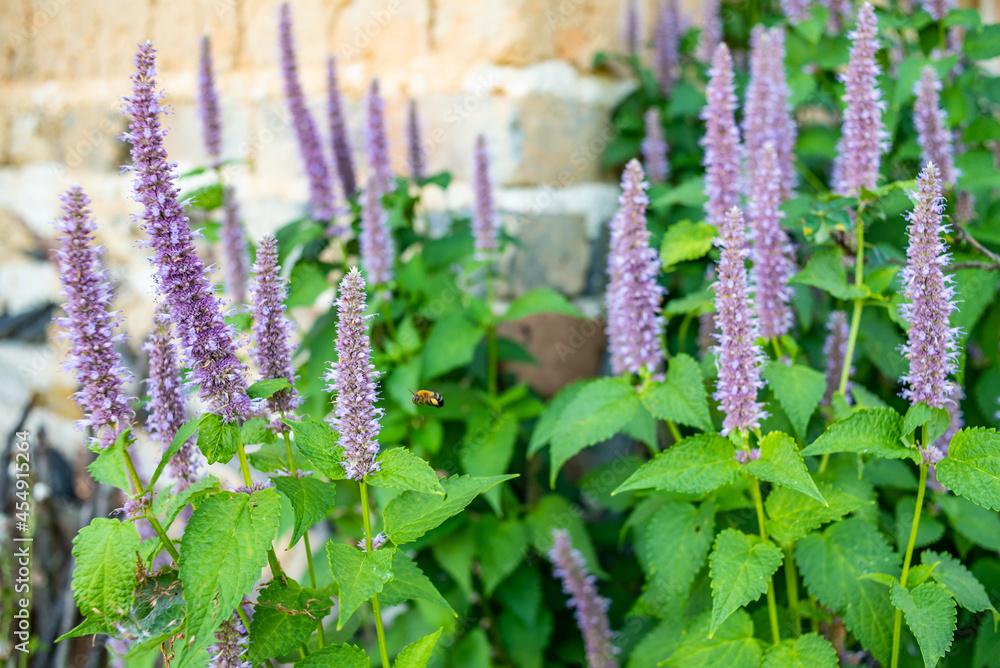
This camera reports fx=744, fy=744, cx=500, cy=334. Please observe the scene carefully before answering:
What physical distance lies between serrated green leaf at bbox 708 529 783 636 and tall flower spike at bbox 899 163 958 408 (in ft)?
1.29

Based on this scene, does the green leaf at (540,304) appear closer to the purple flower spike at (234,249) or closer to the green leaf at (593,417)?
the green leaf at (593,417)

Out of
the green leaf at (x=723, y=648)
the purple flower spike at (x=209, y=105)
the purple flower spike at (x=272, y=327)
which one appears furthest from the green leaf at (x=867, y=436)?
the purple flower spike at (x=209, y=105)

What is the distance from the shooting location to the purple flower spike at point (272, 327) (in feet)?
3.99

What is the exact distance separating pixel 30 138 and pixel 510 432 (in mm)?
3752

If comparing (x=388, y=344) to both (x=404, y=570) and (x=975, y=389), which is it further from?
(x=975, y=389)

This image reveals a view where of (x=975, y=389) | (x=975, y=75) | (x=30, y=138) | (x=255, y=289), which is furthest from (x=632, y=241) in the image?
(x=30, y=138)

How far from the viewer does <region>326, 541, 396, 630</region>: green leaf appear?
1.07 m

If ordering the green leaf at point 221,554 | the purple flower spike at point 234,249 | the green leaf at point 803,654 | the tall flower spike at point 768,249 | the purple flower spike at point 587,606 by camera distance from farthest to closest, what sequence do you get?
the purple flower spike at point 234,249, the purple flower spike at point 587,606, the tall flower spike at point 768,249, the green leaf at point 803,654, the green leaf at point 221,554

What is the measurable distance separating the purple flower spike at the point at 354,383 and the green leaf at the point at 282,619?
9.3 inches

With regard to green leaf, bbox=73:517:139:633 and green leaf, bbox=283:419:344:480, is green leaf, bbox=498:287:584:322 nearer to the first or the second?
green leaf, bbox=283:419:344:480

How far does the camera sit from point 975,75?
→ 2.52 m

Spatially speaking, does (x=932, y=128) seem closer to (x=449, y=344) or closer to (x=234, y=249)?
(x=449, y=344)

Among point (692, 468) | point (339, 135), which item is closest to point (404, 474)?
point (692, 468)

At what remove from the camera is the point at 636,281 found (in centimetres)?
172
